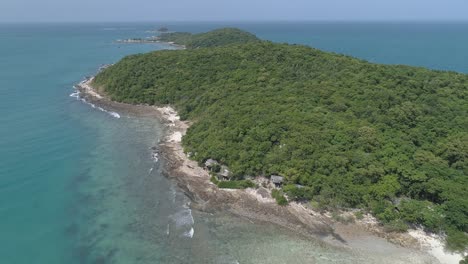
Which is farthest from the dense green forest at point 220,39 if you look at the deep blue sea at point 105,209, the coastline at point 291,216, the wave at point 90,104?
the coastline at point 291,216

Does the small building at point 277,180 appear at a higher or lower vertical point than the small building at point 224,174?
higher

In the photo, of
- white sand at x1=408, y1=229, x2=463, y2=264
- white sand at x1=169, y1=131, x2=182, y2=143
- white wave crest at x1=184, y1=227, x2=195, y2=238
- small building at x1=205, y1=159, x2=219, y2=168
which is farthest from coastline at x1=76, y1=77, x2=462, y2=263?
white sand at x1=169, y1=131, x2=182, y2=143

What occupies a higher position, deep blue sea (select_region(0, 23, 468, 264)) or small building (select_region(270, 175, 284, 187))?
small building (select_region(270, 175, 284, 187))

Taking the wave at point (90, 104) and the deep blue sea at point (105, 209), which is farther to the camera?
the wave at point (90, 104)

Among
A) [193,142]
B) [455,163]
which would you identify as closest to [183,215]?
[193,142]

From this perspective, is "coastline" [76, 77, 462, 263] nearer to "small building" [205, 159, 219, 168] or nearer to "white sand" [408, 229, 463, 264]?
"white sand" [408, 229, 463, 264]

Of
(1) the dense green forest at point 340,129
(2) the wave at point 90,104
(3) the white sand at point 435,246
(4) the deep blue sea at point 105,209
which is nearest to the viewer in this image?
(3) the white sand at point 435,246

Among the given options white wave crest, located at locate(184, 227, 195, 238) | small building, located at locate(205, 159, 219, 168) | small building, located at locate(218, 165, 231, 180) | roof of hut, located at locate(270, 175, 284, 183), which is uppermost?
roof of hut, located at locate(270, 175, 284, 183)

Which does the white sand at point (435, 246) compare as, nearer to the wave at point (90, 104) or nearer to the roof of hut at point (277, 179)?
the roof of hut at point (277, 179)
